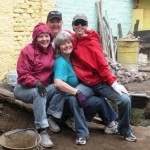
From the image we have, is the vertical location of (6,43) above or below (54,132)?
above

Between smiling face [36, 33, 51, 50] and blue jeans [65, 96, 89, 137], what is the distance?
0.82 meters

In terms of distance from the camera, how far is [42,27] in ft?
15.7

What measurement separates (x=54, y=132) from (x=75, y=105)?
709mm

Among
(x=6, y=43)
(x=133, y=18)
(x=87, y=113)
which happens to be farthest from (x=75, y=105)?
(x=133, y=18)

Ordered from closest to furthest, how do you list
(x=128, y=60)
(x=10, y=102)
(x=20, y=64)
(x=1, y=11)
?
1. (x=20, y=64)
2. (x=10, y=102)
3. (x=1, y=11)
4. (x=128, y=60)

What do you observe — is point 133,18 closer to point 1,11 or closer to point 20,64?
point 1,11

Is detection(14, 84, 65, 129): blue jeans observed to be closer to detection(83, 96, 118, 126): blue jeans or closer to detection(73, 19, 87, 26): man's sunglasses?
detection(83, 96, 118, 126): blue jeans

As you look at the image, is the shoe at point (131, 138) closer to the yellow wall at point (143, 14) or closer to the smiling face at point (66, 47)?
the smiling face at point (66, 47)

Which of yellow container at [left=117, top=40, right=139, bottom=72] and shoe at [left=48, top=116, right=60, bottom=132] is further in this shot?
yellow container at [left=117, top=40, right=139, bottom=72]

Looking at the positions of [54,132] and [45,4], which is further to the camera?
[45,4]

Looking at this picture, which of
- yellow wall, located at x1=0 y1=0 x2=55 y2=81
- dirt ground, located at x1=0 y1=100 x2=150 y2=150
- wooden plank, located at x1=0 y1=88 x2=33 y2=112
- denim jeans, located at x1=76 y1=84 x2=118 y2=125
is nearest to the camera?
dirt ground, located at x1=0 y1=100 x2=150 y2=150

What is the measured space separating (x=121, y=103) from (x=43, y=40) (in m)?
1.42

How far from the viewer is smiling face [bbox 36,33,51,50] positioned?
189 inches

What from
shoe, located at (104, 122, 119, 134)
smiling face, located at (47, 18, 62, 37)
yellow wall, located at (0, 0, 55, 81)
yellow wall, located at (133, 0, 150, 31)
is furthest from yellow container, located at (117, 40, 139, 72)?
smiling face, located at (47, 18, 62, 37)
